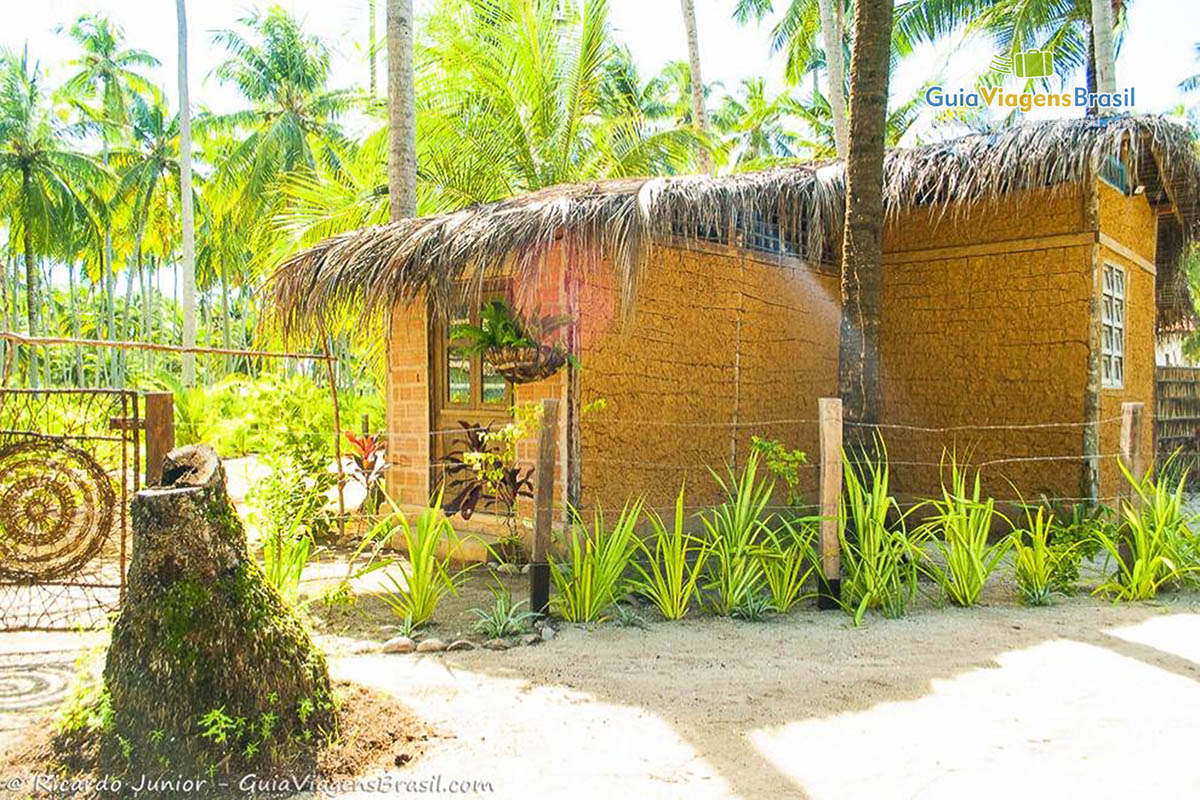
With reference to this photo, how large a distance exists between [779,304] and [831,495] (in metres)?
2.81

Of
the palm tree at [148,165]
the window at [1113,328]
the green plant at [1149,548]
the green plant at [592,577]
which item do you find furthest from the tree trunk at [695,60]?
the palm tree at [148,165]

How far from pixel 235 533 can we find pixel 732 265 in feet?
15.0

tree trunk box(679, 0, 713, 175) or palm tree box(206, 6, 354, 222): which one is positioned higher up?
palm tree box(206, 6, 354, 222)

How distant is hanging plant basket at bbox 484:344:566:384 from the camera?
5734 millimetres

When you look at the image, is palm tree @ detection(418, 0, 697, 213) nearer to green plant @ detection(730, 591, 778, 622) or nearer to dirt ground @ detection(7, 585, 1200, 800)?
green plant @ detection(730, 591, 778, 622)

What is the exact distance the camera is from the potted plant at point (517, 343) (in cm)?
573

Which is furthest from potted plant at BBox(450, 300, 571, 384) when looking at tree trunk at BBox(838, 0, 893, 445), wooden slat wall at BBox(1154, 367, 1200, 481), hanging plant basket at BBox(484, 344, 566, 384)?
wooden slat wall at BBox(1154, 367, 1200, 481)

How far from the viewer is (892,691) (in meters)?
3.51

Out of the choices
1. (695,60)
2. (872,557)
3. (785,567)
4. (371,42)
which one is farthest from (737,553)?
(371,42)

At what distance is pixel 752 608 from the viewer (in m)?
4.56

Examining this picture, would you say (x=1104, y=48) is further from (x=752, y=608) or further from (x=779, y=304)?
(x=752, y=608)

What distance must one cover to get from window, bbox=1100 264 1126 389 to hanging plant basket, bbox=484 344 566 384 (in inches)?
166

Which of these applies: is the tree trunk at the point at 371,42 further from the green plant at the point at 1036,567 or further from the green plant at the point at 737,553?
the green plant at the point at 1036,567

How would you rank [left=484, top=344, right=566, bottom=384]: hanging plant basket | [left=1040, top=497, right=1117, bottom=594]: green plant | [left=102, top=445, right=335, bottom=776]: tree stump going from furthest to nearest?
[left=484, top=344, right=566, bottom=384]: hanging plant basket, [left=1040, top=497, right=1117, bottom=594]: green plant, [left=102, top=445, right=335, bottom=776]: tree stump
